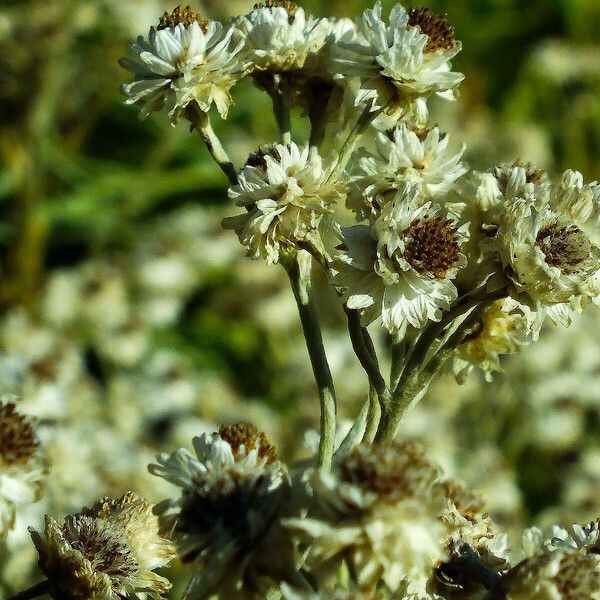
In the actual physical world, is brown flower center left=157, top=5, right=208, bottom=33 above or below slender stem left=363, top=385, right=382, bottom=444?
above

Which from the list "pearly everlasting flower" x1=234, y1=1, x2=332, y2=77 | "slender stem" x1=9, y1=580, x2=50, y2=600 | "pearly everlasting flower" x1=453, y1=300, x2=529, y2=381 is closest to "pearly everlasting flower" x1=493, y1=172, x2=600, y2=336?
"pearly everlasting flower" x1=453, y1=300, x2=529, y2=381

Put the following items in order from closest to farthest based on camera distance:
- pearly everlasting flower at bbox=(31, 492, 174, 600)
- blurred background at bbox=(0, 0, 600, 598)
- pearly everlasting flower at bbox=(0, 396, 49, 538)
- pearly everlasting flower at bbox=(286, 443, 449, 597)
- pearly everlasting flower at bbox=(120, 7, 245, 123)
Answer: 1. pearly everlasting flower at bbox=(286, 443, 449, 597)
2. pearly everlasting flower at bbox=(0, 396, 49, 538)
3. pearly everlasting flower at bbox=(31, 492, 174, 600)
4. pearly everlasting flower at bbox=(120, 7, 245, 123)
5. blurred background at bbox=(0, 0, 600, 598)

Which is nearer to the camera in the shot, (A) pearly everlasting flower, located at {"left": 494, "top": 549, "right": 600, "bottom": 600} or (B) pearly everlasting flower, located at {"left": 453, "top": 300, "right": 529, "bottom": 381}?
(A) pearly everlasting flower, located at {"left": 494, "top": 549, "right": 600, "bottom": 600}

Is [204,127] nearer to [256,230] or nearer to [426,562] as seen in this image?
[256,230]

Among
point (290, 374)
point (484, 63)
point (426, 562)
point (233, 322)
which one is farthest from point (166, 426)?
point (484, 63)

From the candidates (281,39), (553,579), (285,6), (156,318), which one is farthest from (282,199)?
(156,318)

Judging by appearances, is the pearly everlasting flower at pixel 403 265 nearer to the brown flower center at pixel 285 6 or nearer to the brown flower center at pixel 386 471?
the brown flower center at pixel 386 471

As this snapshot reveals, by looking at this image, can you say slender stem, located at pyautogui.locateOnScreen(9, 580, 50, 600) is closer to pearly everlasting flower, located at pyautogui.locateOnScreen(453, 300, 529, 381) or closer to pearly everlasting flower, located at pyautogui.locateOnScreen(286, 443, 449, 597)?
pearly everlasting flower, located at pyautogui.locateOnScreen(286, 443, 449, 597)
